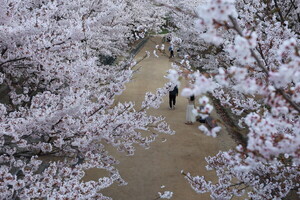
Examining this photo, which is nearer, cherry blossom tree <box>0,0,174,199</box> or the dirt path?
cherry blossom tree <box>0,0,174,199</box>

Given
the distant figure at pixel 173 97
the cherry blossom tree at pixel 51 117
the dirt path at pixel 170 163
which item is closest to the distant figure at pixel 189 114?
the dirt path at pixel 170 163

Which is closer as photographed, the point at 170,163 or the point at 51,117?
the point at 51,117

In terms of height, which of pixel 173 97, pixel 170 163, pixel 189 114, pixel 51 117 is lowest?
pixel 51 117

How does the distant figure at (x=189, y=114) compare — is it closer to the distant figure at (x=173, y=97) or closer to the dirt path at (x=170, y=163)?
the dirt path at (x=170, y=163)

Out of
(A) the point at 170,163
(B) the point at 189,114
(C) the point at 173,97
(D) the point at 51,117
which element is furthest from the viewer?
(C) the point at 173,97

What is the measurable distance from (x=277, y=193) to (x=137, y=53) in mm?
23682

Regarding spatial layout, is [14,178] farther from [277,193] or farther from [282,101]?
[277,193]

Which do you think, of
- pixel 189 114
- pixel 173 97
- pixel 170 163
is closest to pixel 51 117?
pixel 170 163

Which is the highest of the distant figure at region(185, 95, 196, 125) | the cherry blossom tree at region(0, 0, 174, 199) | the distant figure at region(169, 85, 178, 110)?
the distant figure at region(169, 85, 178, 110)

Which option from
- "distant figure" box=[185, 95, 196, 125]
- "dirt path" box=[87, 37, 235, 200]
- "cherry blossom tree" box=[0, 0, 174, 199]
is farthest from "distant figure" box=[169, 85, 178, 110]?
"cherry blossom tree" box=[0, 0, 174, 199]

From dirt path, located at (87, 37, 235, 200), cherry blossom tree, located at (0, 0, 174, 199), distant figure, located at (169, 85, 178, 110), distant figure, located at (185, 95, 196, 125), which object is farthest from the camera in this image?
distant figure, located at (169, 85, 178, 110)

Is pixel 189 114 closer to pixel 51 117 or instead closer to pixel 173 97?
pixel 173 97

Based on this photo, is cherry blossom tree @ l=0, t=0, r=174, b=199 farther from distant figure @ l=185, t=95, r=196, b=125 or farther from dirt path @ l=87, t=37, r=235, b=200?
distant figure @ l=185, t=95, r=196, b=125

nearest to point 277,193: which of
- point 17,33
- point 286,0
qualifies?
point 17,33
